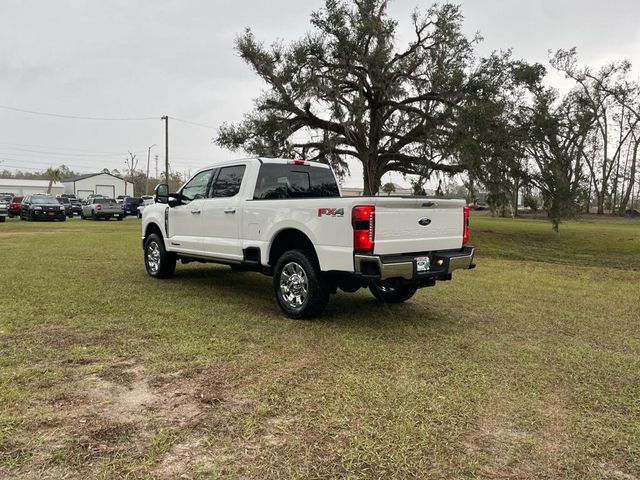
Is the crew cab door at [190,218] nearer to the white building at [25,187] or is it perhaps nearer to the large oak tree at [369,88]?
the large oak tree at [369,88]

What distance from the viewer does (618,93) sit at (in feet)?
121

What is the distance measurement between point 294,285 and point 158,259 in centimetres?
378

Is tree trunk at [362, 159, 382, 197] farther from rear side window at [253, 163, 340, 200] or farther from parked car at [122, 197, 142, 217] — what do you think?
parked car at [122, 197, 142, 217]

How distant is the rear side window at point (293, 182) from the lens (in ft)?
22.6

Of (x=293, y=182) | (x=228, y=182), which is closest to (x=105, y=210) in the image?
(x=228, y=182)

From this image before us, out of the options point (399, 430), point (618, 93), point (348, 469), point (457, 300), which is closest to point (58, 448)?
point (348, 469)

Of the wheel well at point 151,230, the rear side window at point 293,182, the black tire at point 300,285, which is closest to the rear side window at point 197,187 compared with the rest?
the wheel well at point 151,230

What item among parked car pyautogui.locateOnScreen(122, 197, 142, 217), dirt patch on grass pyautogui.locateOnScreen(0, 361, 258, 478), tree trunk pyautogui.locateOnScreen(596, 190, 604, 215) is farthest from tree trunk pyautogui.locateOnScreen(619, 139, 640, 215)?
dirt patch on grass pyautogui.locateOnScreen(0, 361, 258, 478)

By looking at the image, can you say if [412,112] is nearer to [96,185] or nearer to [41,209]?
[41,209]

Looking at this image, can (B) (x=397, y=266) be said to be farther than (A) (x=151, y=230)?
No

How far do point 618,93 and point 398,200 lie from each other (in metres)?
39.5

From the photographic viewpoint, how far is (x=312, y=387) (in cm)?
388

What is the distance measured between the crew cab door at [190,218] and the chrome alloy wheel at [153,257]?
65 centimetres

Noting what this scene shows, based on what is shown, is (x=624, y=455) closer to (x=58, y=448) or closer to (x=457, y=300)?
(x=58, y=448)
